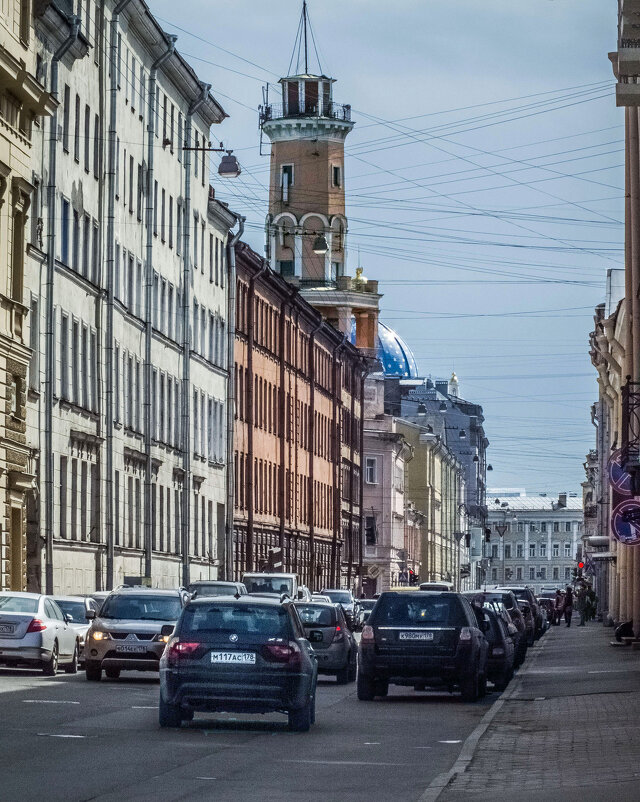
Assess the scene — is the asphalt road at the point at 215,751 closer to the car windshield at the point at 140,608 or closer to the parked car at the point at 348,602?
the car windshield at the point at 140,608

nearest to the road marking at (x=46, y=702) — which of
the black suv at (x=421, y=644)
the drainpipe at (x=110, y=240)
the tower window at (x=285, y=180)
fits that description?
the black suv at (x=421, y=644)

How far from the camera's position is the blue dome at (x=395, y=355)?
157000 millimetres

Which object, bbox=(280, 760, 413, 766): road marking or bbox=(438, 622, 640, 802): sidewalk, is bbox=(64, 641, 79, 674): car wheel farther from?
bbox=(280, 760, 413, 766): road marking

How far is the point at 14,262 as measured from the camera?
1639 inches

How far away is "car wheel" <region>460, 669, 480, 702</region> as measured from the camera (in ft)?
87.3

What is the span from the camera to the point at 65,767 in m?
14.9

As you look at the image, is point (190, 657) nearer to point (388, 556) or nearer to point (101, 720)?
point (101, 720)

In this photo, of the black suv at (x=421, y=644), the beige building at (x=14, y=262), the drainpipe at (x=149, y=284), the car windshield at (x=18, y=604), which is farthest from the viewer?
the drainpipe at (x=149, y=284)

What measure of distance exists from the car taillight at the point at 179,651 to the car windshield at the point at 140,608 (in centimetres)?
1105

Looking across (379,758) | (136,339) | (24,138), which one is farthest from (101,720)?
(136,339)

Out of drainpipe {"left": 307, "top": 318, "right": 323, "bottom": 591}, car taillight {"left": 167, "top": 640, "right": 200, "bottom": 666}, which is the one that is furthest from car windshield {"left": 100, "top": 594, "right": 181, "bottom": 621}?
drainpipe {"left": 307, "top": 318, "right": 323, "bottom": 591}

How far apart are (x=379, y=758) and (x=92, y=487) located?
3552 cm

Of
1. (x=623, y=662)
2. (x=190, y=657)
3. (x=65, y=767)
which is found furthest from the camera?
(x=623, y=662)

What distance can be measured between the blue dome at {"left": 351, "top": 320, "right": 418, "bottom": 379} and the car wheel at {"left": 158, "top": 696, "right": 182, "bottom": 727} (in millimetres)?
135867
